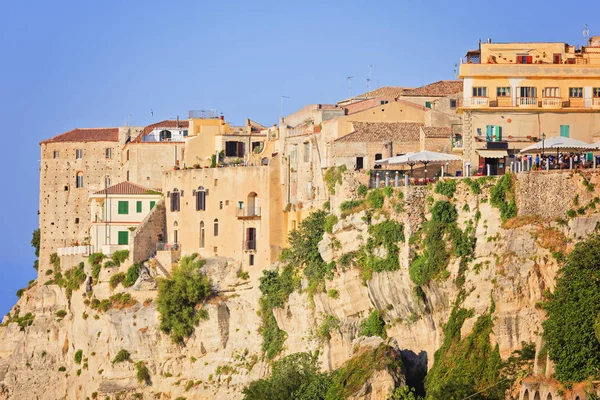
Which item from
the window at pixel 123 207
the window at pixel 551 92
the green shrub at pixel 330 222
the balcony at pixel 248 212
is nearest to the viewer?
the window at pixel 551 92

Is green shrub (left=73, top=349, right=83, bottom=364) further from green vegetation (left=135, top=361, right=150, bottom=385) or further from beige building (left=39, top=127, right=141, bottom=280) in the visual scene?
beige building (left=39, top=127, right=141, bottom=280)

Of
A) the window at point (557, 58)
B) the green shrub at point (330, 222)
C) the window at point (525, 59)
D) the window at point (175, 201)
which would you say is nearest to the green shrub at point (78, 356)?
the window at point (175, 201)

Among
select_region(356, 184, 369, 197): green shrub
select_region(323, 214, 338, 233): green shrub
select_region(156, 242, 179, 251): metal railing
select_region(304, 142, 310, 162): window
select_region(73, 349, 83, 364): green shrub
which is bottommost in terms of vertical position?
select_region(73, 349, 83, 364): green shrub

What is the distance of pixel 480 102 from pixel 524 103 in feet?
5.77

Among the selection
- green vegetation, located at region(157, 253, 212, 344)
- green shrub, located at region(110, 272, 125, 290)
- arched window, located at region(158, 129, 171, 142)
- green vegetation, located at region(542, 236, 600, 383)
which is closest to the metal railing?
green vegetation, located at region(157, 253, 212, 344)

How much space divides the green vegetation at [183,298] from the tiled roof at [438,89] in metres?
12.8

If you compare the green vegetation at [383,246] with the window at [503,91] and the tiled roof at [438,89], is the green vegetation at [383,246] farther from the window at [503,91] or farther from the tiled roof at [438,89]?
the tiled roof at [438,89]

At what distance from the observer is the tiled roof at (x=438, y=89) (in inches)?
3632

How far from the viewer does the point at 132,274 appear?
93125 mm

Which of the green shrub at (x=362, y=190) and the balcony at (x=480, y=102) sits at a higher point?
the balcony at (x=480, y=102)

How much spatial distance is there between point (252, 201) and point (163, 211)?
21.0ft

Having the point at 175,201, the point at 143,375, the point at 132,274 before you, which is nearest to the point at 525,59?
the point at 175,201

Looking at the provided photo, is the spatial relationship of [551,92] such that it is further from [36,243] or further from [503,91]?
[36,243]

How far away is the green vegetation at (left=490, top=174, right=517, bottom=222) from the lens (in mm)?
71375
